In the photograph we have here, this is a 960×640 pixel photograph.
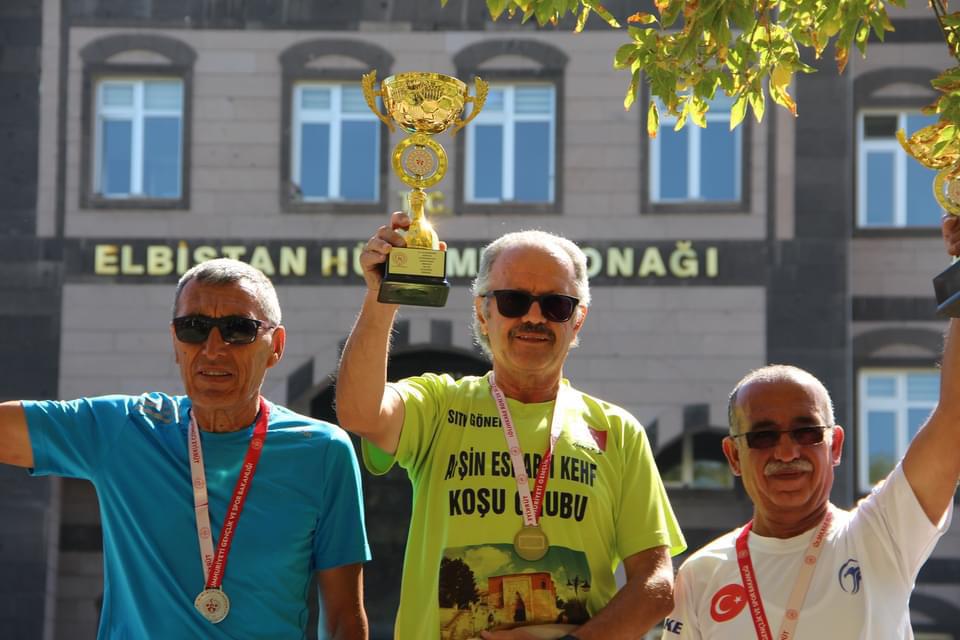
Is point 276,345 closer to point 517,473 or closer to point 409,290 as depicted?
point 409,290

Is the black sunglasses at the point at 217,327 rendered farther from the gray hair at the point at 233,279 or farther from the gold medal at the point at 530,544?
the gold medal at the point at 530,544

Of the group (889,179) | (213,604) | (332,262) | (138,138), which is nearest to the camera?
(213,604)

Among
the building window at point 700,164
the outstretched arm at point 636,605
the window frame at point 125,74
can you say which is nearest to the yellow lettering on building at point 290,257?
the window frame at point 125,74

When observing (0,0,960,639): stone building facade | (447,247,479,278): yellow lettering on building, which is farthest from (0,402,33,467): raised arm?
(447,247,479,278): yellow lettering on building

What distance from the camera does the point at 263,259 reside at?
18.0m

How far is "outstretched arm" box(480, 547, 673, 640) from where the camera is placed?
461cm

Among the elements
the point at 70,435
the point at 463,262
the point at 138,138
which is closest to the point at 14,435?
the point at 70,435

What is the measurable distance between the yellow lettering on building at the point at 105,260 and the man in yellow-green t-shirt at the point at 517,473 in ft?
44.7

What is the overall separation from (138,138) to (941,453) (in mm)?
14667

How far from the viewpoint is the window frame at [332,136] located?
1812 centimetres

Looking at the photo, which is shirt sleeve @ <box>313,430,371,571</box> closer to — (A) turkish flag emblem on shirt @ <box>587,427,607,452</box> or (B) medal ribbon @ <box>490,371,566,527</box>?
(B) medal ribbon @ <box>490,371,566,527</box>

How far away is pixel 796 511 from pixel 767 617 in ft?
1.18

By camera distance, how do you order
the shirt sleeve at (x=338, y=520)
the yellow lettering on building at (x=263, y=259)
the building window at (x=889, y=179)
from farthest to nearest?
the building window at (x=889, y=179)
the yellow lettering on building at (x=263, y=259)
the shirt sleeve at (x=338, y=520)

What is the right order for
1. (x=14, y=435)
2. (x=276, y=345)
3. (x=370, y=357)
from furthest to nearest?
1. (x=276, y=345)
2. (x=14, y=435)
3. (x=370, y=357)
